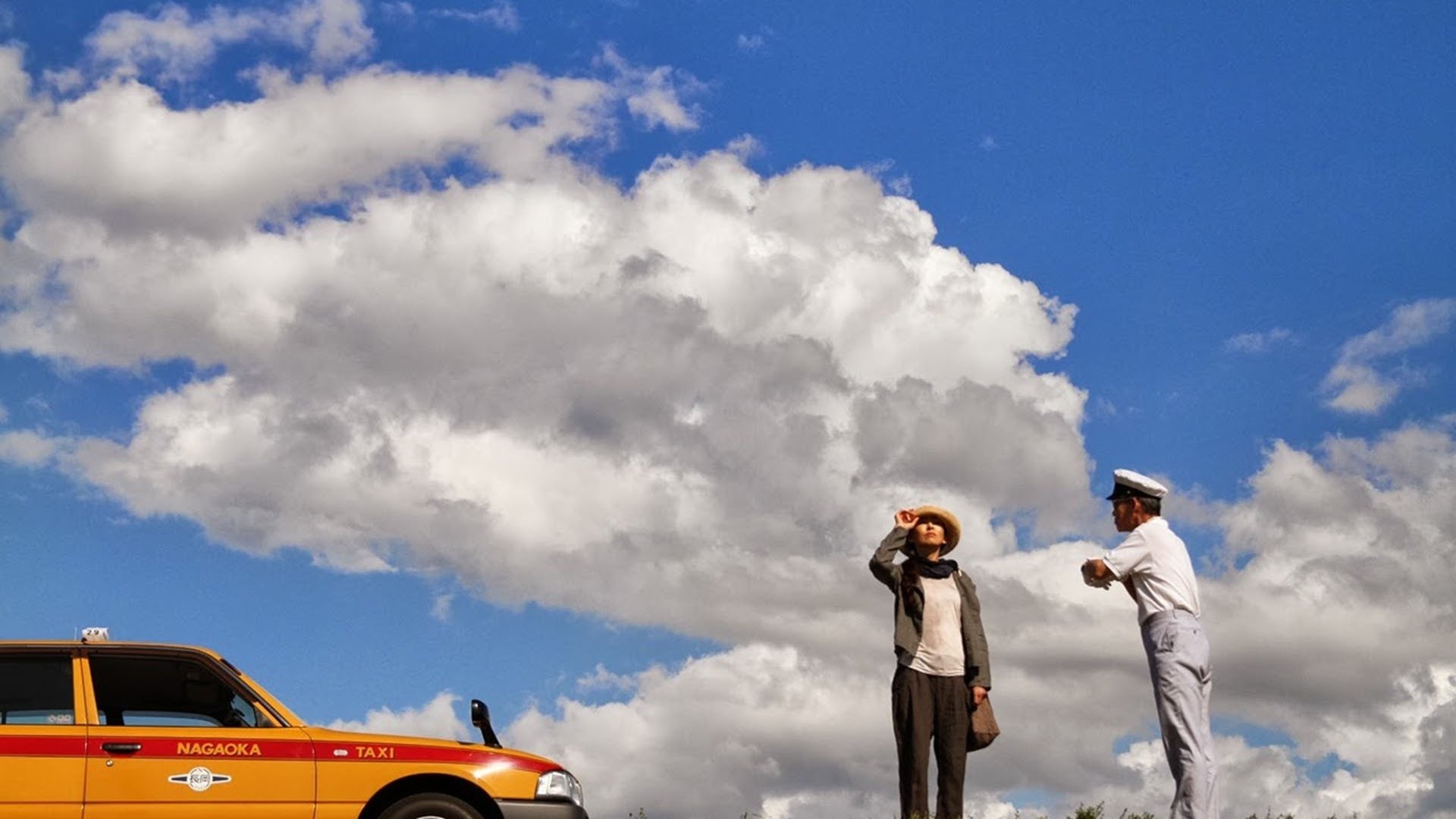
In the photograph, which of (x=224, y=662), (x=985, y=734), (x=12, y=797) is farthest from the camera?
(x=985, y=734)

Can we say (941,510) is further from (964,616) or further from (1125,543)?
(1125,543)

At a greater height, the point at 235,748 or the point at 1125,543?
the point at 1125,543

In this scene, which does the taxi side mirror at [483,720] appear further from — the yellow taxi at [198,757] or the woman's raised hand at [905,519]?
the woman's raised hand at [905,519]

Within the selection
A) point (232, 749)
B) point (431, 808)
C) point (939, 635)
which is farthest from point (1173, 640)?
point (232, 749)

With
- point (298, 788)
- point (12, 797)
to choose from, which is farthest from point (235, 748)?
point (12, 797)

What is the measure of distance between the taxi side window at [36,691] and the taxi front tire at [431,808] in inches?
80.6

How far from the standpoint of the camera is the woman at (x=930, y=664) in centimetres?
1229

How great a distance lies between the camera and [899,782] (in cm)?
Result: 1247

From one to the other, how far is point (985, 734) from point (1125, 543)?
2495 millimetres

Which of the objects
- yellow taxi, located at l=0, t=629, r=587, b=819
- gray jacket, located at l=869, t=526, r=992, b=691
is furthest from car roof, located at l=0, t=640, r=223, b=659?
gray jacket, located at l=869, t=526, r=992, b=691

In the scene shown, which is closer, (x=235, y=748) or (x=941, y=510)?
(x=235, y=748)

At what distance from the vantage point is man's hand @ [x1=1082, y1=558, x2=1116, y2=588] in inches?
411

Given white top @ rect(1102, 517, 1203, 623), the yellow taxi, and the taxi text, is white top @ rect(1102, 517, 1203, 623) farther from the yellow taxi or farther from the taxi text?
the taxi text

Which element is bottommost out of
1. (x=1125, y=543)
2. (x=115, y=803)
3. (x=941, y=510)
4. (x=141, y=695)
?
(x=115, y=803)
